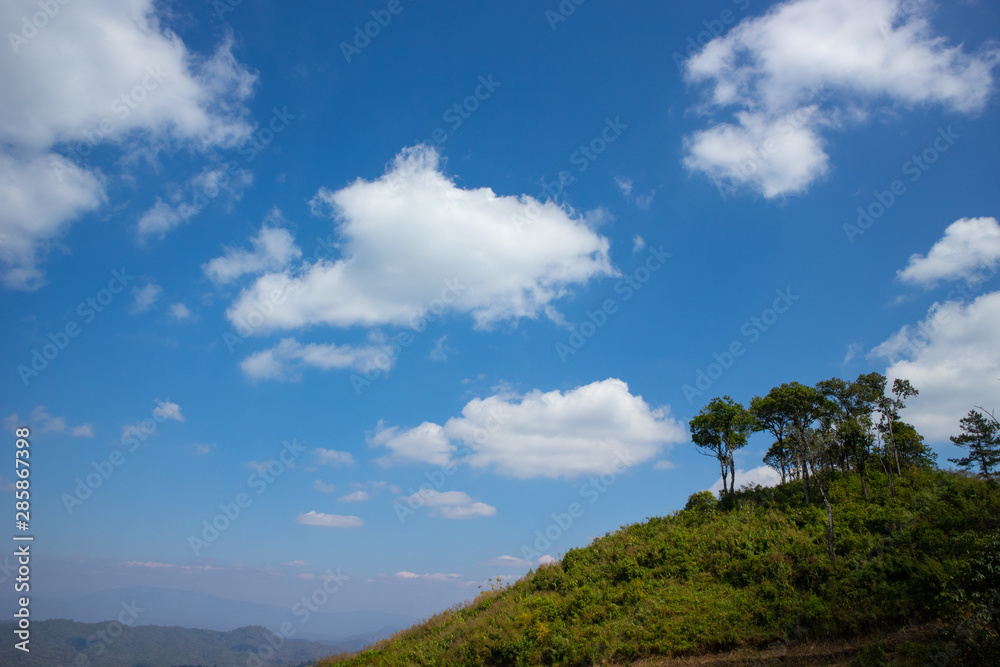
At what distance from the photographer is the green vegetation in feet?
56.3

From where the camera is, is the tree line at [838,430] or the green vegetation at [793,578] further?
the tree line at [838,430]

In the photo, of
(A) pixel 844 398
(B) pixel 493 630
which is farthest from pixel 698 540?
(A) pixel 844 398

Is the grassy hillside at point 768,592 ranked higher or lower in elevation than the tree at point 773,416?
lower

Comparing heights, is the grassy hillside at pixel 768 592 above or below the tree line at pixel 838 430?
below

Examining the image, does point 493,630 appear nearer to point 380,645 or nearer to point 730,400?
point 380,645

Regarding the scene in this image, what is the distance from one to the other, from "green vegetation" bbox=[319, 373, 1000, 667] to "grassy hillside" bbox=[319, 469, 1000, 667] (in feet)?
0.25

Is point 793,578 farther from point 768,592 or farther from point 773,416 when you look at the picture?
point 773,416

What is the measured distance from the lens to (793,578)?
22375mm

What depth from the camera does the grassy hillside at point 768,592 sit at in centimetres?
1669

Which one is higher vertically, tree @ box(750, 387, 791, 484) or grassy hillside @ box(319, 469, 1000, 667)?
tree @ box(750, 387, 791, 484)

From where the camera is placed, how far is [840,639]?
17719 mm

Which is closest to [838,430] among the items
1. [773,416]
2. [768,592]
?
[773,416]

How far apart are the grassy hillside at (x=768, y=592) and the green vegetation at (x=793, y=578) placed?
3.0 inches

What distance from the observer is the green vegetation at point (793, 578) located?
17.2m
